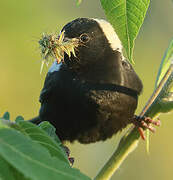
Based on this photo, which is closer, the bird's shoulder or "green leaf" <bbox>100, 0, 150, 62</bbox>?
"green leaf" <bbox>100, 0, 150, 62</bbox>

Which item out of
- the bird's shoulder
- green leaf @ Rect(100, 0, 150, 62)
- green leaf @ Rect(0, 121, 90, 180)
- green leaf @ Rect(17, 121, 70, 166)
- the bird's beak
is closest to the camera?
green leaf @ Rect(0, 121, 90, 180)

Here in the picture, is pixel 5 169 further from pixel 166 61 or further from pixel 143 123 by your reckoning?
pixel 143 123

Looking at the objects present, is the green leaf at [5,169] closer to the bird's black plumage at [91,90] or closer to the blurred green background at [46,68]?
the bird's black plumage at [91,90]

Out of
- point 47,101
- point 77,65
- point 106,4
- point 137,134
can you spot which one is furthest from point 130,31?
point 47,101

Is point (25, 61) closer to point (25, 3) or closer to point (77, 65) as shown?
point (25, 3)

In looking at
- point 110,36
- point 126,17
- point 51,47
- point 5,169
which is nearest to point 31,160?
point 5,169

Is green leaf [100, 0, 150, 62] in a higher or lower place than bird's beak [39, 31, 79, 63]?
higher

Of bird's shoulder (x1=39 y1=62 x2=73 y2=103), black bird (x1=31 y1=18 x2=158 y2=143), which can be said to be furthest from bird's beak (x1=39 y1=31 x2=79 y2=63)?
bird's shoulder (x1=39 y1=62 x2=73 y2=103)

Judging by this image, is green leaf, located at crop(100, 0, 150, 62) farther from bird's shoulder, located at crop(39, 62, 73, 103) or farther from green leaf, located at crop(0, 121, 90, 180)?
bird's shoulder, located at crop(39, 62, 73, 103)
